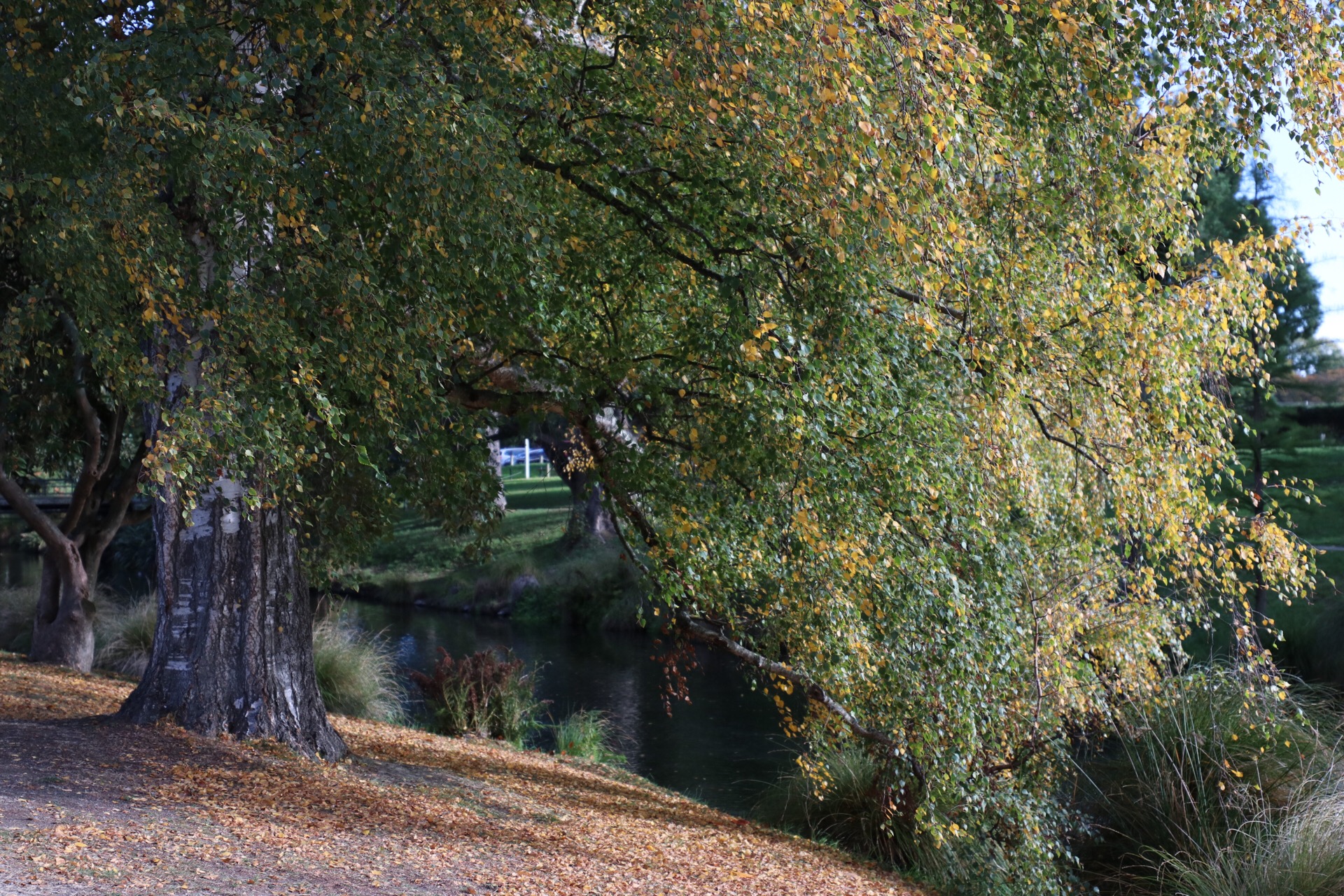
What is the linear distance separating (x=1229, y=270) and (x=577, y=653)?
48.1ft

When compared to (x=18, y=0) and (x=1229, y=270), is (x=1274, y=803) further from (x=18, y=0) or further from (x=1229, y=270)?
(x=18, y=0)

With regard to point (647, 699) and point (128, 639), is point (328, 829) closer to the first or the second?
point (128, 639)

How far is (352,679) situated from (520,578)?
13.9m

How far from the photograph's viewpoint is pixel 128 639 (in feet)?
45.2

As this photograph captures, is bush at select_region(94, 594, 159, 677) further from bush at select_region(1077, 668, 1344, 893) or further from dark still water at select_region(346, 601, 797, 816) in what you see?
bush at select_region(1077, 668, 1344, 893)

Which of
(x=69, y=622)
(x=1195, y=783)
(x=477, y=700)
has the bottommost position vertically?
(x=1195, y=783)

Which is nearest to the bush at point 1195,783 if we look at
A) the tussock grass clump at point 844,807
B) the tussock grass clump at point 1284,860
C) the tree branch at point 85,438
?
the tussock grass clump at point 1284,860

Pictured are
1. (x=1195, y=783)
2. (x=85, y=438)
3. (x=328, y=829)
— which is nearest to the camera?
(x=328, y=829)

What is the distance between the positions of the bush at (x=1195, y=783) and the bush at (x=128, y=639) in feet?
33.7

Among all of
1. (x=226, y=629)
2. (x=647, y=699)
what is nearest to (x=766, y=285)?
(x=226, y=629)

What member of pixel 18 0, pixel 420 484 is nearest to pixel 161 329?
pixel 18 0

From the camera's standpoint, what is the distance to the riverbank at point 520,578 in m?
24.3

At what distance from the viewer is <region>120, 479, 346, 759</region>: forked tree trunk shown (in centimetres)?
693

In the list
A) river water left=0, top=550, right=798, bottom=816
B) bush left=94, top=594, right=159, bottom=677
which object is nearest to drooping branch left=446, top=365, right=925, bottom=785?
river water left=0, top=550, right=798, bottom=816
